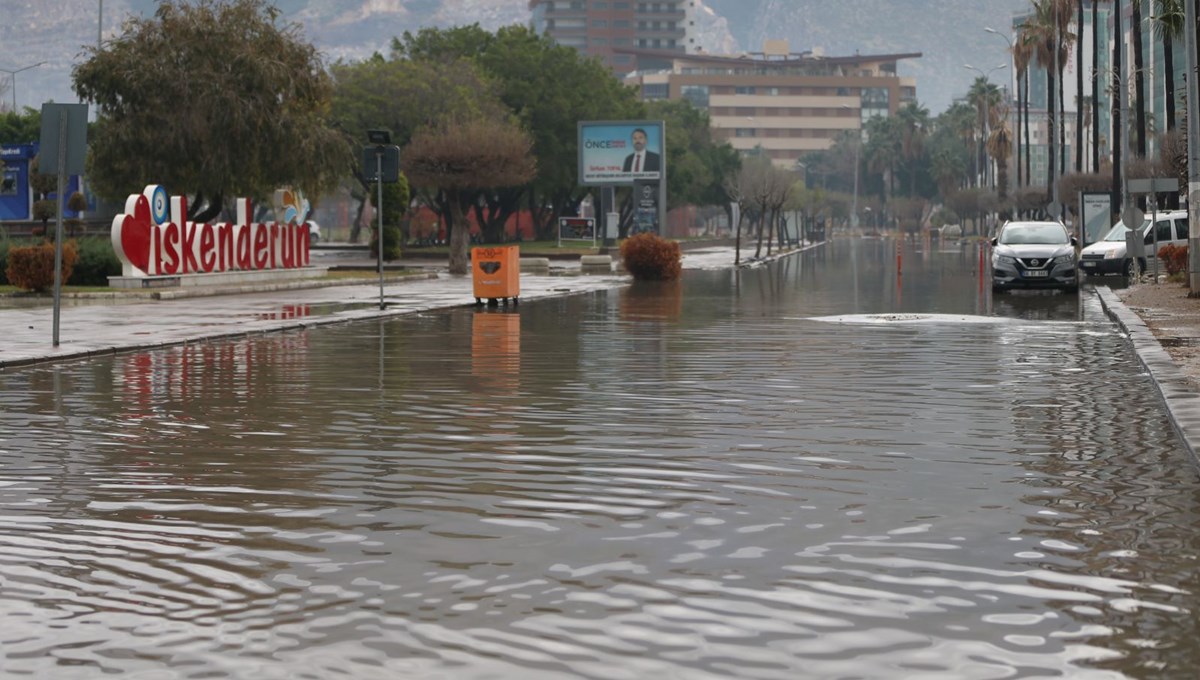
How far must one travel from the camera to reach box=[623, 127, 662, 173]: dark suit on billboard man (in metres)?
84.6

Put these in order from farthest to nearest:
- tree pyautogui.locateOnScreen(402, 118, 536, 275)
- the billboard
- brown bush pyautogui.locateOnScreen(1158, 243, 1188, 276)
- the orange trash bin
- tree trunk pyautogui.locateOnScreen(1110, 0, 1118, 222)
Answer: the billboard → tree pyautogui.locateOnScreen(402, 118, 536, 275) → tree trunk pyautogui.locateOnScreen(1110, 0, 1118, 222) → brown bush pyautogui.locateOnScreen(1158, 243, 1188, 276) → the orange trash bin

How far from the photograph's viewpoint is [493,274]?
3641 cm

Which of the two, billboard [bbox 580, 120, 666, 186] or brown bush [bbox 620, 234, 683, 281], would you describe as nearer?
brown bush [bbox 620, 234, 683, 281]

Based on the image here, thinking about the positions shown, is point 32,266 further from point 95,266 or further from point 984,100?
point 984,100

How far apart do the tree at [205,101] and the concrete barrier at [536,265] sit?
1254 centimetres

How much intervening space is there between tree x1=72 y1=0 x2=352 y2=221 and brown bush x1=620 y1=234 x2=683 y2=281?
9277 mm

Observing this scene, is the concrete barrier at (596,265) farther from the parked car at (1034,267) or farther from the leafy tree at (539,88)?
the leafy tree at (539,88)

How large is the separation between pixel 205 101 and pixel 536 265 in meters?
16.9

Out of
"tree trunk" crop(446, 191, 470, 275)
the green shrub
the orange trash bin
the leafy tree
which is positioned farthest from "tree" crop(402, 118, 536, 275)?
the orange trash bin

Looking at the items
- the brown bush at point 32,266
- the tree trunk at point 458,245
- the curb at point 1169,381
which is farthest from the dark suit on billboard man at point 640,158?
the curb at point 1169,381

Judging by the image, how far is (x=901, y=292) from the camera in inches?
1679

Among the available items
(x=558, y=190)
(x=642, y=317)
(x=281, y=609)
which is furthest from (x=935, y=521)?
(x=558, y=190)

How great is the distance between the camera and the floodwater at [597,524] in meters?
6.60

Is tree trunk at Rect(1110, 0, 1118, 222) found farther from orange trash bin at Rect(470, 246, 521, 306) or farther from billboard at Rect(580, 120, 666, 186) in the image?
orange trash bin at Rect(470, 246, 521, 306)
